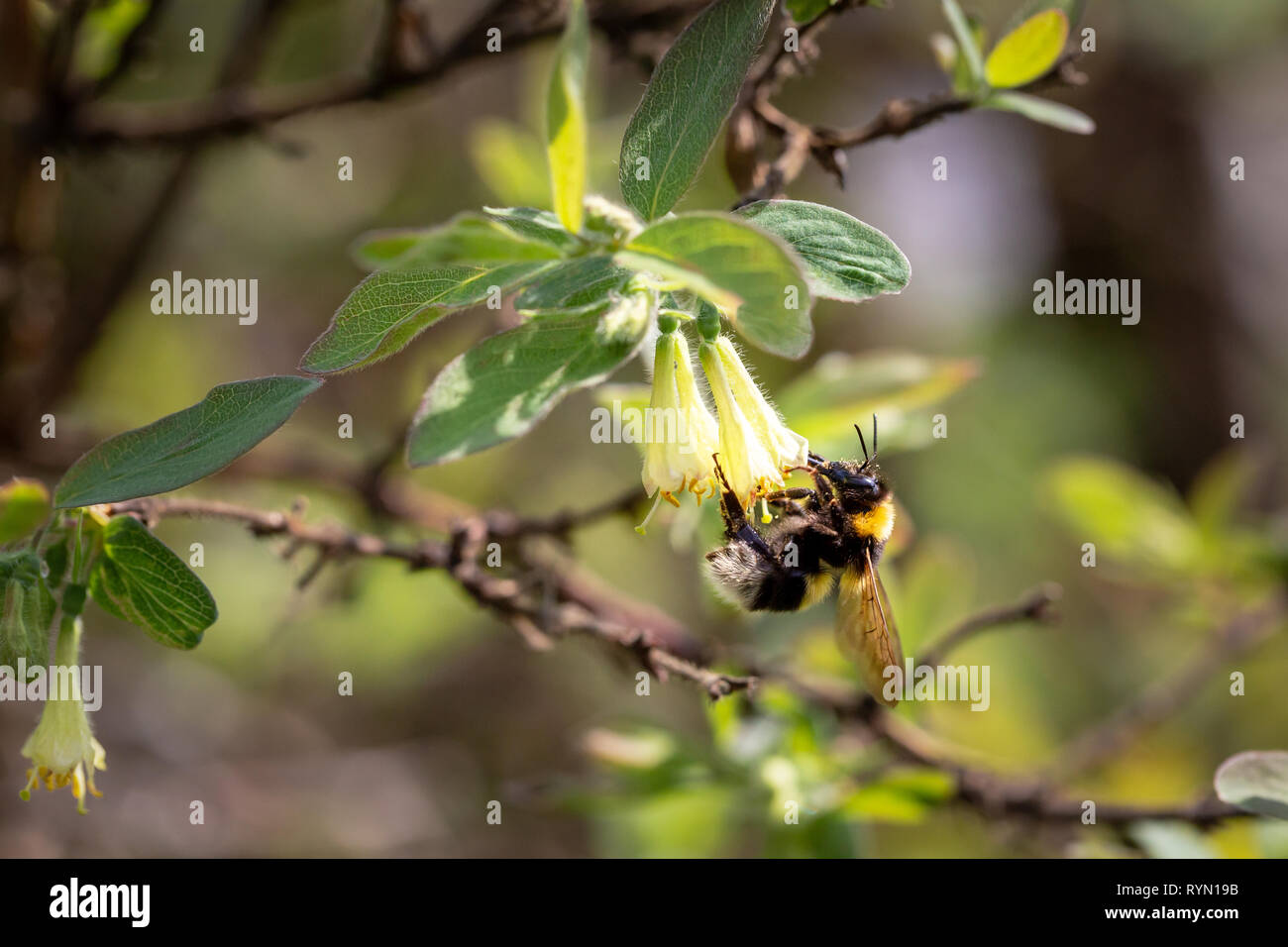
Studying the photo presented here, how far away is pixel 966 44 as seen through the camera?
147 centimetres

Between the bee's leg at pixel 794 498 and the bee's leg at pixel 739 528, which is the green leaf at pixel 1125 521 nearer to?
the bee's leg at pixel 794 498

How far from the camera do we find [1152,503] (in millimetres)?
2957

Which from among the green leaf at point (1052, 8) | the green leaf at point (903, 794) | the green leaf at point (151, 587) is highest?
the green leaf at point (1052, 8)

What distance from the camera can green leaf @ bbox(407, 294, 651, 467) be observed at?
3.36 feet

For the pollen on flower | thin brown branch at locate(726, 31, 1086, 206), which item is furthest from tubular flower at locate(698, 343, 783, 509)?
thin brown branch at locate(726, 31, 1086, 206)

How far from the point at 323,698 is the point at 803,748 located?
285 centimetres

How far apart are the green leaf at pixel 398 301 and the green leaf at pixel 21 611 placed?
430 millimetres

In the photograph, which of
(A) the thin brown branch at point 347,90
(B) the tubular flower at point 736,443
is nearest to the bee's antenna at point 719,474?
(B) the tubular flower at point 736,443

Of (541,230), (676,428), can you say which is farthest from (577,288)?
(676,428)

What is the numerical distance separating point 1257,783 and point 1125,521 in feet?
4.96

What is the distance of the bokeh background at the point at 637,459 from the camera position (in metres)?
2.42

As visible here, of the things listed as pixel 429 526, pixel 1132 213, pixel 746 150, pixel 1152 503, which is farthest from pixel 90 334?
pixel 1132 213

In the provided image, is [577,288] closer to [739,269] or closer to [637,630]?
[739,269]
